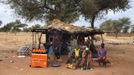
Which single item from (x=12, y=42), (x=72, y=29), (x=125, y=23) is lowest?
(x=12, y=42)

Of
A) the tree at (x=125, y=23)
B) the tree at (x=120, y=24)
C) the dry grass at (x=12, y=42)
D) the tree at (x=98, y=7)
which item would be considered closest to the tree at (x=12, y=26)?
the tree at (x=120, y=24)

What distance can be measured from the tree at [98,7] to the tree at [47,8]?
2.53 ft

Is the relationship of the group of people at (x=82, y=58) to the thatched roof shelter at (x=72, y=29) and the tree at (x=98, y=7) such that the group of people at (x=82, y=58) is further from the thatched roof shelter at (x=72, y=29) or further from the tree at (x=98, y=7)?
the tree at (x=98, y=7)

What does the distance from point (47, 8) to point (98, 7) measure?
439 cm

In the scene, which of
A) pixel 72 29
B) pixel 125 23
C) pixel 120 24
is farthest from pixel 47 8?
pixel 125 23

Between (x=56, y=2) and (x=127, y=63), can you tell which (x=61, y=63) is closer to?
(x=127, y=63)

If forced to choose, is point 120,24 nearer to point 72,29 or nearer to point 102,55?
point 72,29

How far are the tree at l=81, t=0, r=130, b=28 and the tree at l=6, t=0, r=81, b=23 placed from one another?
77cm

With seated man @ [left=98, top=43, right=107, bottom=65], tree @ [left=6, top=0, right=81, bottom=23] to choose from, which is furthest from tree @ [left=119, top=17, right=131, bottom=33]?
seated man @ [left=98, top=43, right=107, bottom=65]

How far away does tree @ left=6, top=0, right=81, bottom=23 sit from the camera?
102 feet

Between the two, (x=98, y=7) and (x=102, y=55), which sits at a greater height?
(x=98, y=7)

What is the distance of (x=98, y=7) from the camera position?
33812mm

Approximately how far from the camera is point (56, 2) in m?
30.8

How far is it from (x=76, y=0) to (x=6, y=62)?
958cm
